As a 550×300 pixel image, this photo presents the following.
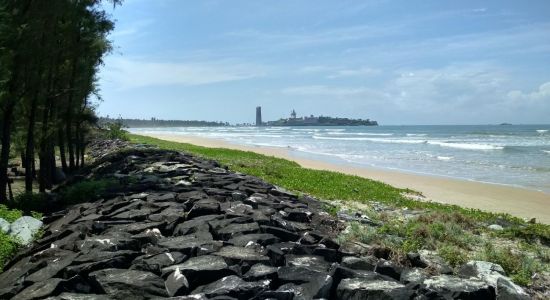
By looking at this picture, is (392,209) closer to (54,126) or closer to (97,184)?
(97,184)

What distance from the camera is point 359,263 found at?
6.12 metres

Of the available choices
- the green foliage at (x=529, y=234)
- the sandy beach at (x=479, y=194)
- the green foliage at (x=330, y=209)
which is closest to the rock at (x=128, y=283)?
the green foliage at (x=330, y=209)

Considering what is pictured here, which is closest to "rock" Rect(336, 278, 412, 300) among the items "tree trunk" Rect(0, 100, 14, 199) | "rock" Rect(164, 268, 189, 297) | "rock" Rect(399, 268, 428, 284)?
"rock" Rect(399, 268, 428, 284)

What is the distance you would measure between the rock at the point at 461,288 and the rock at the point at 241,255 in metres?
2.00

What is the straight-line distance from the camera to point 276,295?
199 inches

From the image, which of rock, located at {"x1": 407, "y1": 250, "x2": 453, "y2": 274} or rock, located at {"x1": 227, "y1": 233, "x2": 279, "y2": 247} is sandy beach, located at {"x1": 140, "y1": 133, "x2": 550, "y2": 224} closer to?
rock, located at {"x1": 407, "y1": 250, "x2": 453, "y2": 274}

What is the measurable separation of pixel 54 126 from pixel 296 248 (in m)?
15.3

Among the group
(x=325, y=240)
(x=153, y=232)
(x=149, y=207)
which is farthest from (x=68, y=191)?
(x=325, y=240)

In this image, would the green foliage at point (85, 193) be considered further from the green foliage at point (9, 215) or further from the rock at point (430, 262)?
the rock at point (430, 262)

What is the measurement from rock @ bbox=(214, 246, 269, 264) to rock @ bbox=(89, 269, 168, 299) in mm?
953

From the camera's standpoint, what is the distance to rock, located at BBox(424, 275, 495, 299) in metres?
5.26

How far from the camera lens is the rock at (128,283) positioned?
5207mm

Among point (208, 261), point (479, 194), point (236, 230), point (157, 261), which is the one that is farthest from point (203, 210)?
point (479, 194)

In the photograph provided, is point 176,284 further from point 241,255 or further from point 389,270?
point 389,270
